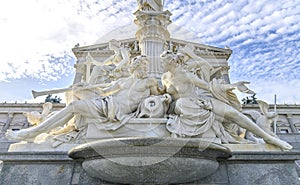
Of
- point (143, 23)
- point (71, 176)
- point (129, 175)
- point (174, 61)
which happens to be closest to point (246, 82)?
point (174, 61)

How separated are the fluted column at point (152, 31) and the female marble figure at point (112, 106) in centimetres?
201

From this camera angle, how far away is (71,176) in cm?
348

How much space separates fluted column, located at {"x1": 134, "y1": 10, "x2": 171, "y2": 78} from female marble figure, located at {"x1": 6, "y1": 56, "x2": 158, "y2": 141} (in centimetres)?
201

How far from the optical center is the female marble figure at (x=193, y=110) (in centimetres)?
395

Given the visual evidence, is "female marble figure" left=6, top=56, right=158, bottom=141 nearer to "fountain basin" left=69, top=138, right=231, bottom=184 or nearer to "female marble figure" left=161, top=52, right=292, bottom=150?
"female marble figure" left=161, top=52, right=292, bottom=150

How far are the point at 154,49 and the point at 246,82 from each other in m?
3.25

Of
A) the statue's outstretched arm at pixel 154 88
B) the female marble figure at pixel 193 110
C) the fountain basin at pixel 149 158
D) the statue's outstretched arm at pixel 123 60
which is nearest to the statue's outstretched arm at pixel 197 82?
the female marble figure at pixel 193 110

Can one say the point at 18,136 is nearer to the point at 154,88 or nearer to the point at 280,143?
the point at 154,88

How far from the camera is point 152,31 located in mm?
7246

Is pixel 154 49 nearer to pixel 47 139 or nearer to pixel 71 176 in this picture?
pixel 47 139

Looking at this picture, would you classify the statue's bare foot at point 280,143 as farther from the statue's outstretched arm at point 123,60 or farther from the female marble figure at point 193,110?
the statue's outstretched arm at point 123,60

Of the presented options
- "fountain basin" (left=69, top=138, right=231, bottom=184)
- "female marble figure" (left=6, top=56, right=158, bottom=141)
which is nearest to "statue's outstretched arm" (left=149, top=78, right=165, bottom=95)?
"female marble figure" (left=6, top=56, right=158, bottom=141)

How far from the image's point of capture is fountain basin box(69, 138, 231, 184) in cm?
276

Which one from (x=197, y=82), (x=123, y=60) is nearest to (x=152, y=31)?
(x=123, y=60)
